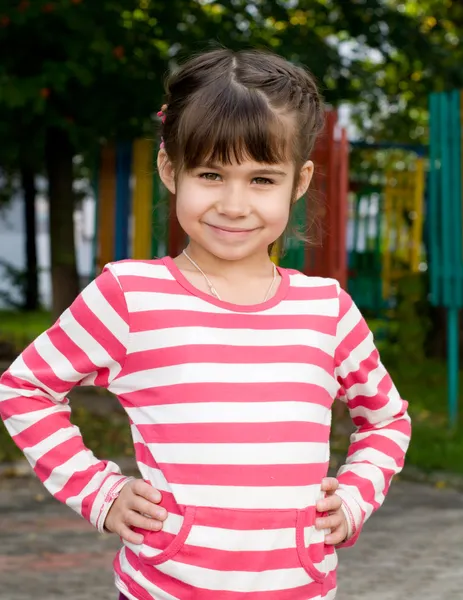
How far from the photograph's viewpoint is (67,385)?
85.3 inches

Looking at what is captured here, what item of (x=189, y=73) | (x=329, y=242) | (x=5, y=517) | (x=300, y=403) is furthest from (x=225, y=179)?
(x=329, y=242)

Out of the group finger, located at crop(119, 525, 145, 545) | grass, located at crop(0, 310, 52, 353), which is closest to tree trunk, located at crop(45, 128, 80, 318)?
grass, located at crop(0, 310, 52, 353)

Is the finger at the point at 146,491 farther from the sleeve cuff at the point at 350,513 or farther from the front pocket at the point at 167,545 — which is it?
the sleeve cuff at the point at 350,513

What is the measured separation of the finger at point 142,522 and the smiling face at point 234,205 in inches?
19.2

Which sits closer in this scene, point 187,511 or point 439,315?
point 187,511

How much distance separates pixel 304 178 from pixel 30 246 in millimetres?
22780

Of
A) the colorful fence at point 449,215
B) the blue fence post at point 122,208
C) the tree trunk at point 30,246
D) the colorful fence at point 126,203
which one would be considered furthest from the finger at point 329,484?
the tree trunk at point 30,246

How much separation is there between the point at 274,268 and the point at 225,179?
0.25m

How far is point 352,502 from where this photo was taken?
221 centimetres

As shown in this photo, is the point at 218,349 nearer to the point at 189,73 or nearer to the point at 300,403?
the point at 300,403

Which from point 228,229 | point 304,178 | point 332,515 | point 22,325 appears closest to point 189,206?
point 228,229

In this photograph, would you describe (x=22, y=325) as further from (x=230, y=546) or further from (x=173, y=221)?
(x=230, y=546)

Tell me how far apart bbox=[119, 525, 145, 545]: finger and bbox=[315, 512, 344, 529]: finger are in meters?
0.31

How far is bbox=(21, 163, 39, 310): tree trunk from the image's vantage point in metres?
23.4
